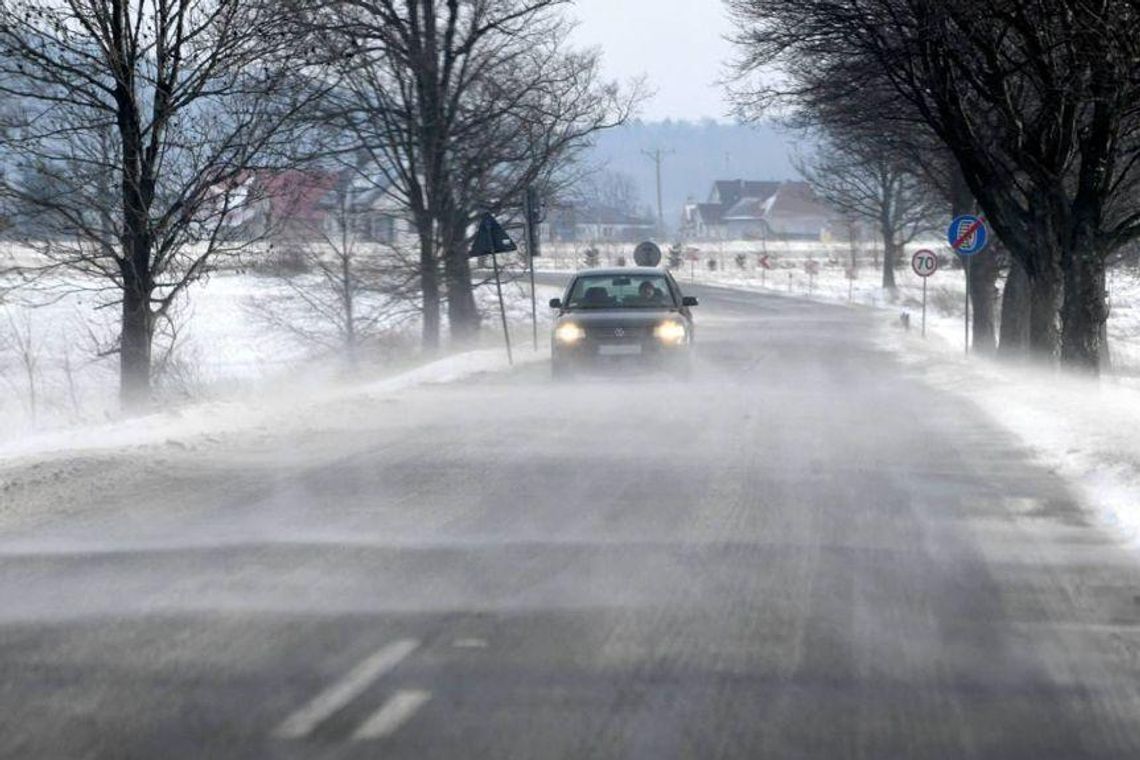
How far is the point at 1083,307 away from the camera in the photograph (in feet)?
68.5

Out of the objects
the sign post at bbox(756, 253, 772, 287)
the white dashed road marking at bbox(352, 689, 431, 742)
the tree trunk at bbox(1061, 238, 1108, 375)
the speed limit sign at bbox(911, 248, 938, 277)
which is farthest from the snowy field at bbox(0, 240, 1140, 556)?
the sign post at bbox(756, 253, 772, 287)

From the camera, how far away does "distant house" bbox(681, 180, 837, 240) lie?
527 feet

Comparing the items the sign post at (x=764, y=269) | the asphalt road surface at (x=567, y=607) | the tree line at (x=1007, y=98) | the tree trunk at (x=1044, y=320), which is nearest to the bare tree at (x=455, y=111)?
the tree line at (x=1007, y=98)

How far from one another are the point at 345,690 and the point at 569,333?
579 inches

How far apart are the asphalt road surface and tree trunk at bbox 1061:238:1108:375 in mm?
8363

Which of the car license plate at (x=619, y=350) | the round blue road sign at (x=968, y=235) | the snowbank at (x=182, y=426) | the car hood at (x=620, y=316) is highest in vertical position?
the round blue road sign at (x=968, y=235)

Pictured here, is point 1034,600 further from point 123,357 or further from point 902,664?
point 123,357

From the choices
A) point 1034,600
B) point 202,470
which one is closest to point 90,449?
point 202,470

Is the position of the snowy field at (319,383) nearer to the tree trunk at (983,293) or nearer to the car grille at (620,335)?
the tree trunk at (983,293)

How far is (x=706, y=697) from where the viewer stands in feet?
17.7

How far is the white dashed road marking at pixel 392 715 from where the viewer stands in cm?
498

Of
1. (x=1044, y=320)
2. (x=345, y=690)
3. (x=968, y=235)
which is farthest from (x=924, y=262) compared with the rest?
(x=345, y=690)

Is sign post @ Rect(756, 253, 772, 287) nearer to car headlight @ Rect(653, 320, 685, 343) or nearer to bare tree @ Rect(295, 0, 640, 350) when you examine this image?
bare tree @ Rect(295, 0, 640, 350)

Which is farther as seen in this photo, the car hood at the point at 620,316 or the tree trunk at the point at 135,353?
the car hood at the point at 620,316
